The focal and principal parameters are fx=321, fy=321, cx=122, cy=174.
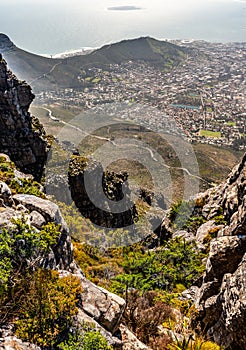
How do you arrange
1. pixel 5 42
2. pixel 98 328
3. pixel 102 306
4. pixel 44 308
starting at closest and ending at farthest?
pixel 44 308 < pixel 98 328 < pixel 102 306 < pixel 5 42

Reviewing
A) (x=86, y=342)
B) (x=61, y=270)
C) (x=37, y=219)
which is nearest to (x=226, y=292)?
(x=86, y=342)

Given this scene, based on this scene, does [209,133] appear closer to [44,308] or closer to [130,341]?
[130,341]

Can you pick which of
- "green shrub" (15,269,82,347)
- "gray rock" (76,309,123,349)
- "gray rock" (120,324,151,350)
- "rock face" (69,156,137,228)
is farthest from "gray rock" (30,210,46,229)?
"rock face" (69,156,137,228)

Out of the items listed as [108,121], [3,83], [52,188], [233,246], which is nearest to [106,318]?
[233,246]

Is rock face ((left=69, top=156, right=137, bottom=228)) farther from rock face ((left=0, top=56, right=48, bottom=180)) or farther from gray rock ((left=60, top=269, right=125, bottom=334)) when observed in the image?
gray rock ((left=60, top=269, right=125, bottom=334))

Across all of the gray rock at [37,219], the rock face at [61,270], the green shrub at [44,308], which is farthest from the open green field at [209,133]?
the green shrub at [44,308]

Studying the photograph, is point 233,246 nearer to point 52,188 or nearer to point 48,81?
point 52,188

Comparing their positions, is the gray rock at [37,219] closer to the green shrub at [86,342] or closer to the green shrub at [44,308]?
the green shrub at [44,308]
